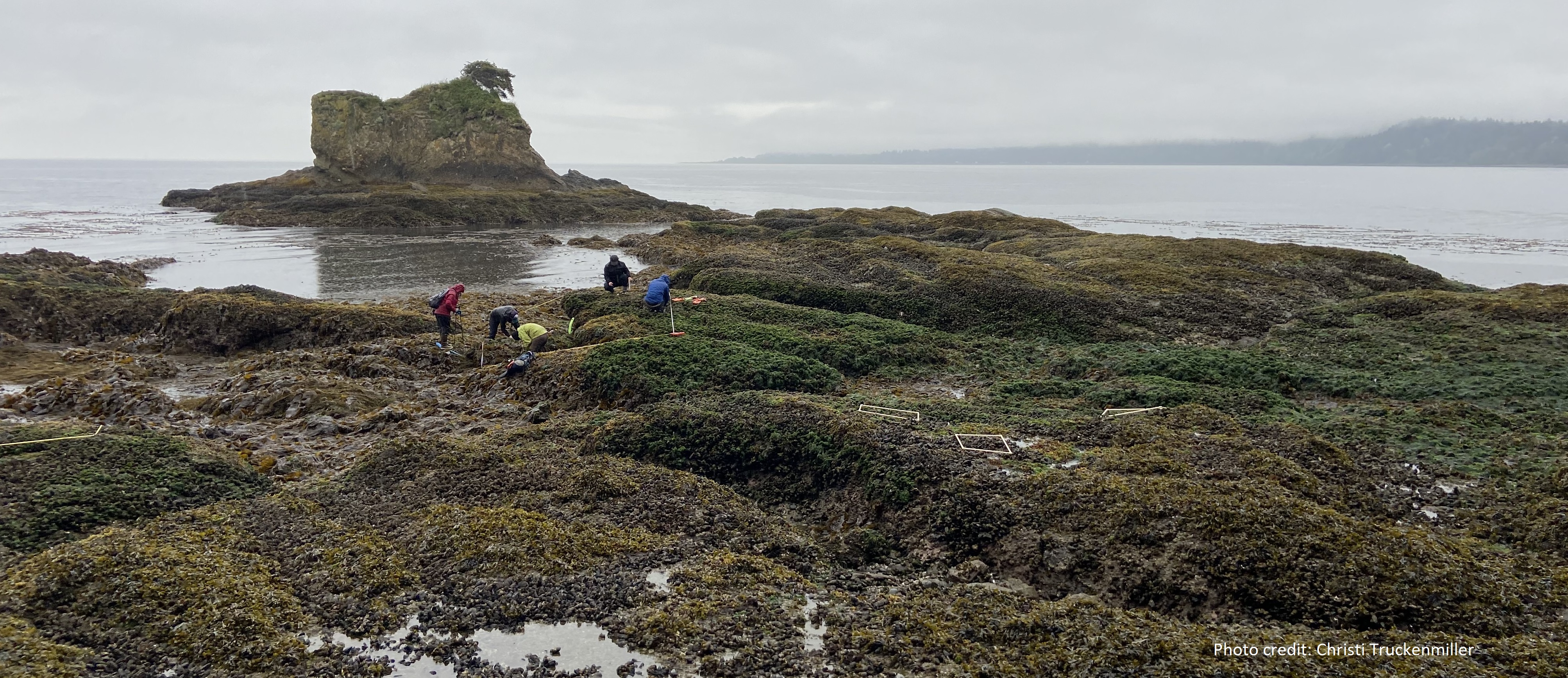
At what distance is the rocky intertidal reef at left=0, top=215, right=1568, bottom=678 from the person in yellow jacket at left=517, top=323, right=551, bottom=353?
21.3 inches

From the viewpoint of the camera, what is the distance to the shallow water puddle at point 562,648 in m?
6.01

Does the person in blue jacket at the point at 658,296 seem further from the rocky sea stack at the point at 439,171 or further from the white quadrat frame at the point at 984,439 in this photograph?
the rocky sea stack at the point at 439,171

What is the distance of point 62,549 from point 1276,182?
158462 mm

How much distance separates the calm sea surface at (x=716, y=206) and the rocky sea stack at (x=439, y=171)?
15.9 ft

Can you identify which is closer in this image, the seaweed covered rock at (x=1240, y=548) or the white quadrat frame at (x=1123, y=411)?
the seaweed covered rock at (x=1240, y=548)

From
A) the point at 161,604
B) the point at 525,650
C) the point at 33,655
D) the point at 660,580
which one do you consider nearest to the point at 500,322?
the point at 161,604

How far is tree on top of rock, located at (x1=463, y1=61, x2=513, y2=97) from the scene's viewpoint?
74.2m

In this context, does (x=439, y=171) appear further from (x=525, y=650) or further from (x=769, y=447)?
(x=525, y=650)

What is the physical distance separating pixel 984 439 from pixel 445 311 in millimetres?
12279

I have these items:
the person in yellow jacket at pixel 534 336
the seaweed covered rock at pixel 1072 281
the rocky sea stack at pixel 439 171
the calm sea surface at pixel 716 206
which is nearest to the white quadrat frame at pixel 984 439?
the seaweed covered rock at pixel 1072 281

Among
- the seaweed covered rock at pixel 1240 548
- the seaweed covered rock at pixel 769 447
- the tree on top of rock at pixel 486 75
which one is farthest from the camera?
the tree on top of rock at pixel 486 75

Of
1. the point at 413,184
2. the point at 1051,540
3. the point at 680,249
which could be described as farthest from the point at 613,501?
the point at 413,184

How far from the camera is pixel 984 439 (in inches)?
395

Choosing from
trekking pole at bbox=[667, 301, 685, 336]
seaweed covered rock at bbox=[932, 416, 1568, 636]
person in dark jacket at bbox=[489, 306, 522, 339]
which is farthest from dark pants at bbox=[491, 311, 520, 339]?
seaweed covered rock at bbox=[932, 416, 1568, 636]
